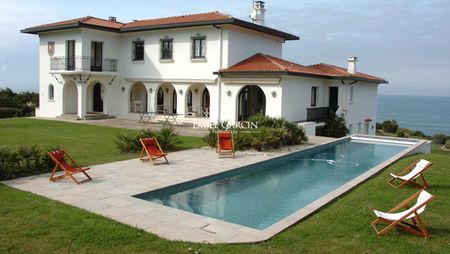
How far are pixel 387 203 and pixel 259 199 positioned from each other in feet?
8.96

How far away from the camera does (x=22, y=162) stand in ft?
34.3

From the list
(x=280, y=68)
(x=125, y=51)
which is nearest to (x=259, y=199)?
(x=280, y=68)

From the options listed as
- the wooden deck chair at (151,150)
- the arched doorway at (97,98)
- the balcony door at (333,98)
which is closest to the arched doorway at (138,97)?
the arched doorway at (97,98)

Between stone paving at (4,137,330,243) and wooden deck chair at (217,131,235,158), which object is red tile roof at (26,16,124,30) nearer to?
wooden deck chair at (217,131,235,158)

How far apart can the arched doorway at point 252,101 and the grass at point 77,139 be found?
773cm

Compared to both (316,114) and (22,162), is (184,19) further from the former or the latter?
(22,162)

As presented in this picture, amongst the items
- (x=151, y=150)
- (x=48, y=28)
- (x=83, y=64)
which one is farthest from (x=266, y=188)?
(x=48, y=28)

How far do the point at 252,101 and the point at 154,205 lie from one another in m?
19.0

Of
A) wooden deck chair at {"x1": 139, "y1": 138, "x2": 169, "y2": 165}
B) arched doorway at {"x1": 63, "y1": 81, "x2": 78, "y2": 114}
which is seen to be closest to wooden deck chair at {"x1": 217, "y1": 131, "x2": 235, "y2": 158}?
wooden deck chair at {"x1": 139, "y1": 138, "x2": 169, "y2": 165}

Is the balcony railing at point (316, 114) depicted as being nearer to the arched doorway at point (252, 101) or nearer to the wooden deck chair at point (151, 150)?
the arched doorway at point (252, 101)

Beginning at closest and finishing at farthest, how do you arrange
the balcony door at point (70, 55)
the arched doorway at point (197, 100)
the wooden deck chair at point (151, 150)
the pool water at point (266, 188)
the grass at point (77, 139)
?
1. the pool water at point (266, 188)
2. the wooden deck chair at point (151, 150)
3. the grass at point (77, 139)
4. the arched doorway at point (197, 100)
5. the balcony door at point (70, 55)

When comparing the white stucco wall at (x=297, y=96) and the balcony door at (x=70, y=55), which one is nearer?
the white stucco wall at (x=297, y=96)

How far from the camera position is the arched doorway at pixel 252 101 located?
26266 mm

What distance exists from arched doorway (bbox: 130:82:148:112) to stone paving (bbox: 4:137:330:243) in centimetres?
1655
